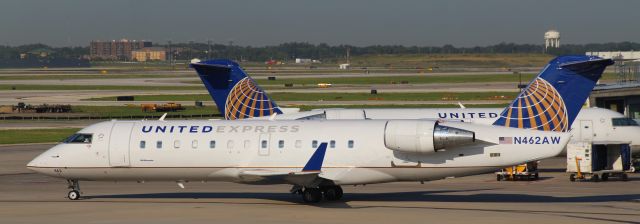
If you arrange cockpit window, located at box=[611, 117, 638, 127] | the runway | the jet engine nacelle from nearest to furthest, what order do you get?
the runway
the jet engine nacelle
cockpit window, located at box=[611, 117, 638, 127]

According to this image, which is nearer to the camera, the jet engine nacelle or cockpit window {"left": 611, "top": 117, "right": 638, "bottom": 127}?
the jet engine nacelle

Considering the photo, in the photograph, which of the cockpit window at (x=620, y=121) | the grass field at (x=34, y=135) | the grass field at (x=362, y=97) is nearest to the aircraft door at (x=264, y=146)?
the cockpit window at (x=620, y=121)

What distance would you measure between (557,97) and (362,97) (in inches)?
2875

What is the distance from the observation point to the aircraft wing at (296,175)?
2966 centimetres

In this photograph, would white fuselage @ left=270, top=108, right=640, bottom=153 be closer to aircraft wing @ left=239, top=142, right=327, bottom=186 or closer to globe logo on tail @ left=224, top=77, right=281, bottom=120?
globe logo on tail @ left=224, top=77, right=281, bottom=120

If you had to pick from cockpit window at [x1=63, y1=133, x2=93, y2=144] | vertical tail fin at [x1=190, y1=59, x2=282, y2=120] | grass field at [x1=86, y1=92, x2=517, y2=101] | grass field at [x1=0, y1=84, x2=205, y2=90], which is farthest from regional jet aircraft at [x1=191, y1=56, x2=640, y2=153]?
grass field at [x1=0, y1=84, x2=205, y2=90]

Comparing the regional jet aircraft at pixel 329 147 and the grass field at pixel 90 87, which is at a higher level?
the regional jet aircraft at pixel 329 147

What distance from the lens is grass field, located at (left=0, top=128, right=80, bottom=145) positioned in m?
62.7

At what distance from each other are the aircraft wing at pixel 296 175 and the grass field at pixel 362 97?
220 ft

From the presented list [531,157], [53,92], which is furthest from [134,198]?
[53,92]

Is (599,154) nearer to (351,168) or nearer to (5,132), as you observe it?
(351,168)

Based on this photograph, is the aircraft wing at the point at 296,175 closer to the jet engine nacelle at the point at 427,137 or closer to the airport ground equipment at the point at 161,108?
the jet engine nacelle at the point at 427,137

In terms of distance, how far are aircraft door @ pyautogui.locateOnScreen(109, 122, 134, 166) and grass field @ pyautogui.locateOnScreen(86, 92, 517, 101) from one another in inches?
2628

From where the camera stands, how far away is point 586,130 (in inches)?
1636
